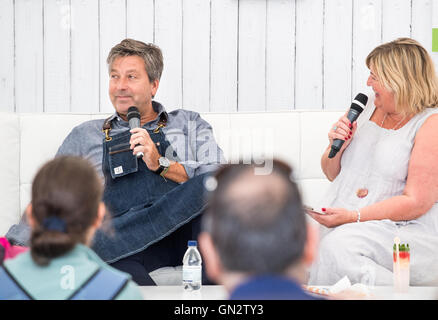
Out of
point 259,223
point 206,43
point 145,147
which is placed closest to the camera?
point 259,223

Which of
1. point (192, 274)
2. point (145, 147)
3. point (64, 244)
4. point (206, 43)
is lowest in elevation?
point (192, 274)

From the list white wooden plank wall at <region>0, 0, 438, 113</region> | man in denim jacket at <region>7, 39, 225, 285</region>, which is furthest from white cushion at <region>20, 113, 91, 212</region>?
white wooden plank wall at <region>0, 0, 438, 113</region>

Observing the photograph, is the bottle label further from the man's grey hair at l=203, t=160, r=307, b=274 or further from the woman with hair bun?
the man's grey hair at l=203, t=160, r=307, b=274

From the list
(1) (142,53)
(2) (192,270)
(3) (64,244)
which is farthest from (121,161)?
Answer: (3) (64,244)

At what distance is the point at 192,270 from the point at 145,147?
18.3 inches

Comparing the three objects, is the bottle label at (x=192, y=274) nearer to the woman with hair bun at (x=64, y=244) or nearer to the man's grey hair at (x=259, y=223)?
the woman with hair bun at (x=64, y=244)

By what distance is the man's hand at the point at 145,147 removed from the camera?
Result: 161cm

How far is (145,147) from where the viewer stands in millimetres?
1629

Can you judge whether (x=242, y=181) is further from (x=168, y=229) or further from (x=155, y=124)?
(x=155, y=124)

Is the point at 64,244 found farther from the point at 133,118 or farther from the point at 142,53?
the point at 142,53

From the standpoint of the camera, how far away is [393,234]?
1.55 meters

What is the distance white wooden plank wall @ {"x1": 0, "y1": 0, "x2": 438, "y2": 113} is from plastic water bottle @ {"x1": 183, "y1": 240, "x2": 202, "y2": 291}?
1116 mm

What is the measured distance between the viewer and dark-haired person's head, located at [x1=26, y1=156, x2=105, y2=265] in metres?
0.71

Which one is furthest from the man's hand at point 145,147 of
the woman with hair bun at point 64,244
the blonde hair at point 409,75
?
the woman with hair bun at point 64,244
